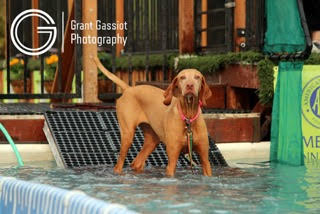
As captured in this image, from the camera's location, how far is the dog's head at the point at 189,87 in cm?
696

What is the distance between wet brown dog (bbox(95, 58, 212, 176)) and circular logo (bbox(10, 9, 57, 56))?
119 inches

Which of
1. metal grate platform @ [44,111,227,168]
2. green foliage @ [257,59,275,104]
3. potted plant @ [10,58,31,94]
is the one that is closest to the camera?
metal grate platform @ [44,111,227,168]

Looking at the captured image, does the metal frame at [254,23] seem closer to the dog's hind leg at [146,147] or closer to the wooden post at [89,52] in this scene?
the wooden post at [89,52]

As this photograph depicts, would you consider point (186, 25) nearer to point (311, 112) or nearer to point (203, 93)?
point (311, 112)

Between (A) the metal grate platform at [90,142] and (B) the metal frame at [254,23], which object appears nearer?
(A) the metal grate platform at [90,142]

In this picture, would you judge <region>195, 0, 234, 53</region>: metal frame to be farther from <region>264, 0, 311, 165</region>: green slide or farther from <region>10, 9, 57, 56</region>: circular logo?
<region>10, 9, 57, 56</region>: circular logo

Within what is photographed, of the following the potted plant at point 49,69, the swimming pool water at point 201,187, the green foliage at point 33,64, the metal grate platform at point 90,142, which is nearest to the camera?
the swimming pool water at point 201,187

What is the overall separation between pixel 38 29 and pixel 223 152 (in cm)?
290

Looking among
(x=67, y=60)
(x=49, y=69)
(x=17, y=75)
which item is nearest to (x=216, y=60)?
(x=67, y=60)

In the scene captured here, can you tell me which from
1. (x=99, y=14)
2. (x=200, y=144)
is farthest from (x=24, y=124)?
(x=99, y=14)

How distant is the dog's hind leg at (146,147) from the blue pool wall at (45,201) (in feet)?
8.95

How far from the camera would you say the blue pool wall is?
13.4 ft

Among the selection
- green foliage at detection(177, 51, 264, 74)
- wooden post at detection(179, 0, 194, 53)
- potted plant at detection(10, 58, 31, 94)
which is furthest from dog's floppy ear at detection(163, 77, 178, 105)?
potted plant at detection(10, 58, 31, 94)

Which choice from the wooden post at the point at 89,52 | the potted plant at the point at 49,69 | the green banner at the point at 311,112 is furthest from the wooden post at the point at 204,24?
the potted plant at the point at 49,69
